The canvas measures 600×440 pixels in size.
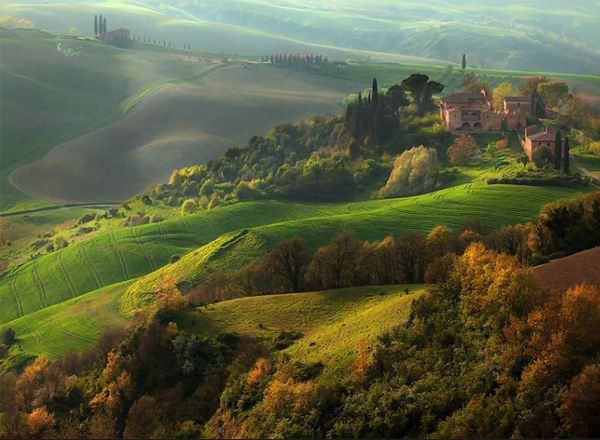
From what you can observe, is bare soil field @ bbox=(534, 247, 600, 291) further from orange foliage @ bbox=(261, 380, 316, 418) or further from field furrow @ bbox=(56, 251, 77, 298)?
field furrow @ bbox=(56, 251, 77, 298)

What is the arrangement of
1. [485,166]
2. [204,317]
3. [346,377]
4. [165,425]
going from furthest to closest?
[485,166]
[204,317]
[165,425]
[346,377]

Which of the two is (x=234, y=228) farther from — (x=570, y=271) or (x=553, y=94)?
(x=570, y=271)

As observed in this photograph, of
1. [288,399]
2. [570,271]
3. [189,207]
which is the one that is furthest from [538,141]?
[288,399]

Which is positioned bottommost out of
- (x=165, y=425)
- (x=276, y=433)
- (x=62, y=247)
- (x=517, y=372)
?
(x=62, y=247)

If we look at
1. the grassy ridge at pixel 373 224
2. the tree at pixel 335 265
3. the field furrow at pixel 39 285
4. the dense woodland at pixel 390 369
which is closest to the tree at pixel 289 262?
the dense woodland at pixel 390 369

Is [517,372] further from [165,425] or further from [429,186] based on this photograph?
[429,186]

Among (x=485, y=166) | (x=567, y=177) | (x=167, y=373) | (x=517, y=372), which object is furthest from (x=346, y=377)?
(x=485, y=166)
